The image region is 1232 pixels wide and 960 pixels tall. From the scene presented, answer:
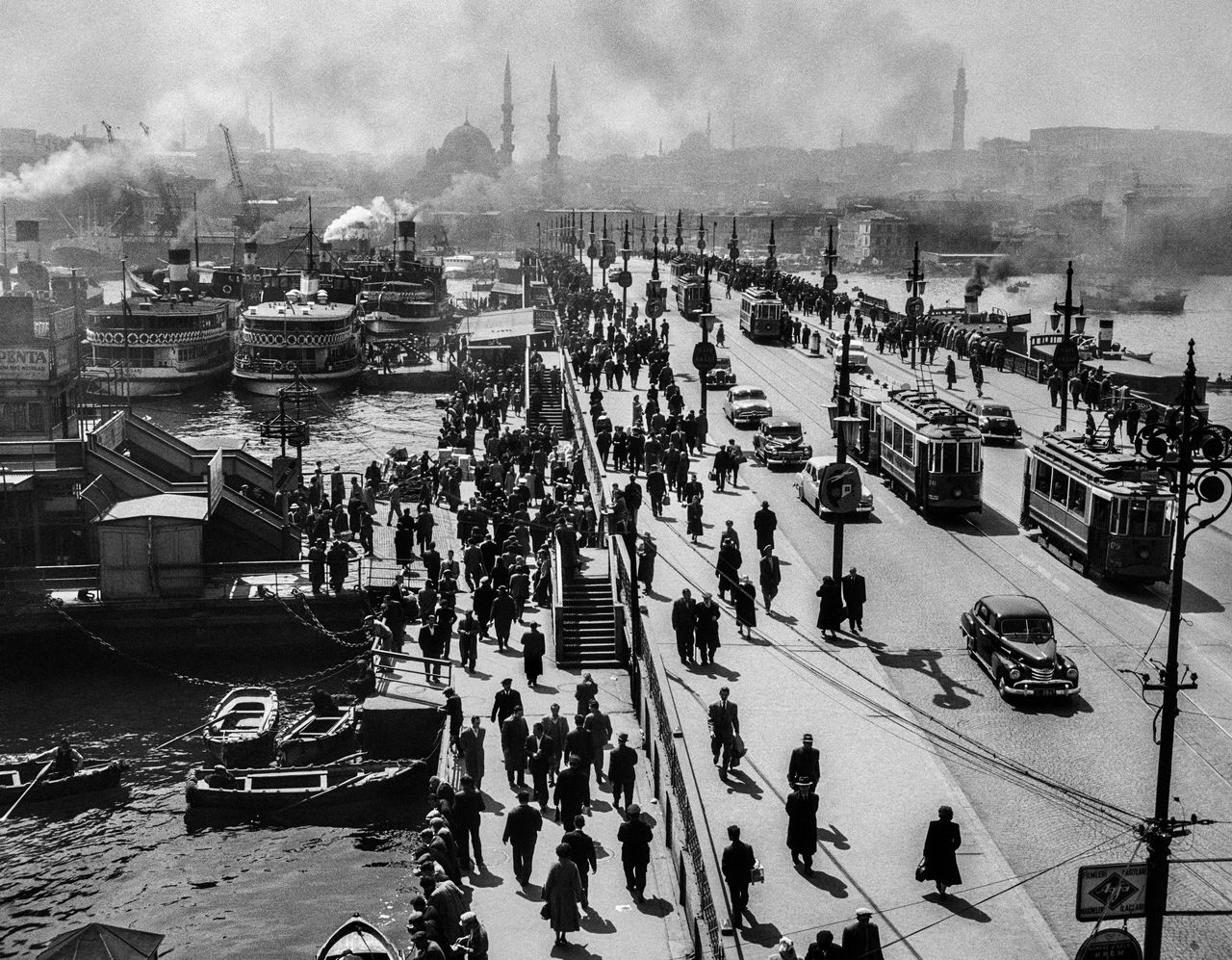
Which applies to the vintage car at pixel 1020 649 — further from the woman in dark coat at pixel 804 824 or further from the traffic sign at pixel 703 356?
the traffic sign at pixel 703 356

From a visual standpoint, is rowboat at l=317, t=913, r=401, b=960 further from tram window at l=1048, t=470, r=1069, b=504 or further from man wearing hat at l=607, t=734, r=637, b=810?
tram window at l=1048, t=470, r=1069, b=504

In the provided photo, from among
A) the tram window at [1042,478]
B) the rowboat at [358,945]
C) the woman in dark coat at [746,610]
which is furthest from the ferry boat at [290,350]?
the rowboat at [358,945]

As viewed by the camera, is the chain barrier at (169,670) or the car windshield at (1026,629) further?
the chain barrier at (169,670)

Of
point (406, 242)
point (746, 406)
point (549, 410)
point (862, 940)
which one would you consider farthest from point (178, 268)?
point (862, 940)

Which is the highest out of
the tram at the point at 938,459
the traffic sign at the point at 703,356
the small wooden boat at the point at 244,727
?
the traffic sign at the point at 703,356

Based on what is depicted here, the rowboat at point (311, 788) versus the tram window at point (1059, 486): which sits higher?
the tram window at point (1059, 486)

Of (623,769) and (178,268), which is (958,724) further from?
(178,268)
